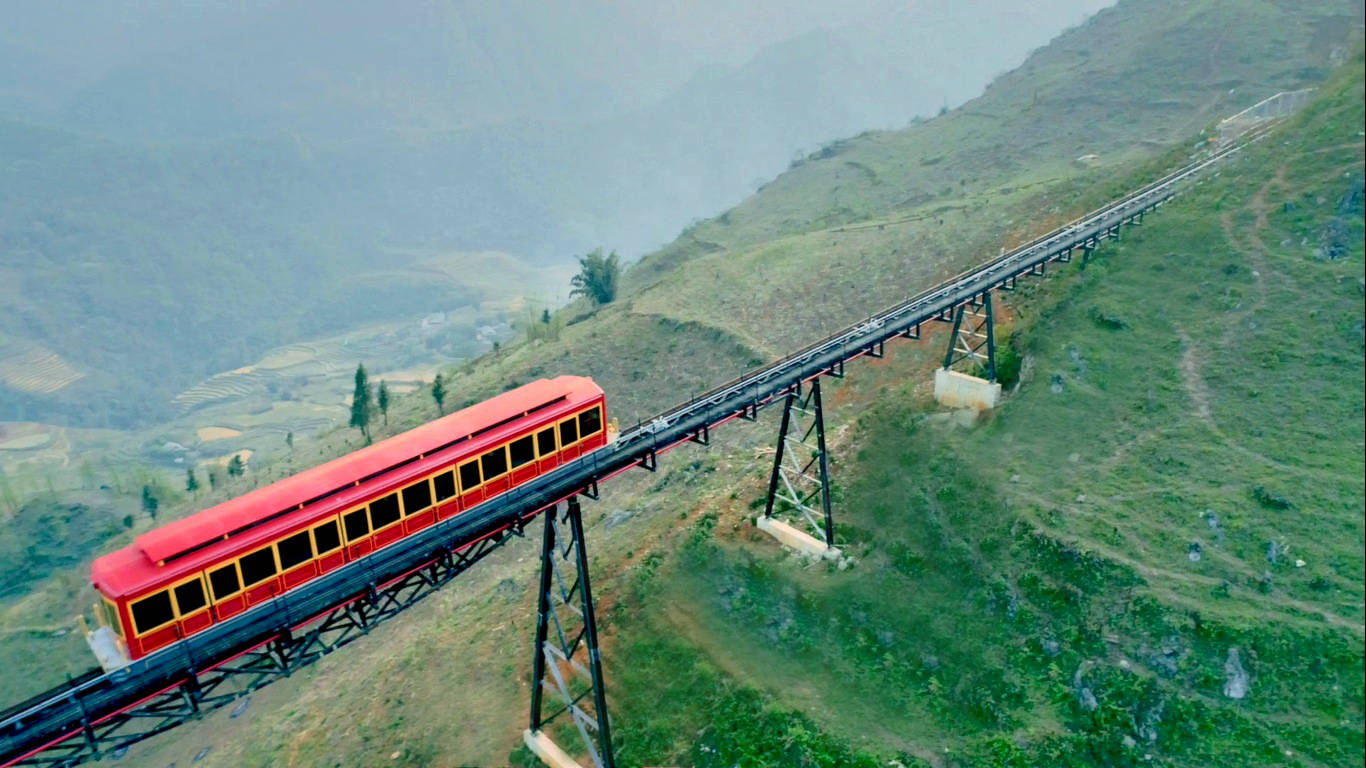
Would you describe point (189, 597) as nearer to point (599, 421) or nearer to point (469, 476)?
point (469, 476)

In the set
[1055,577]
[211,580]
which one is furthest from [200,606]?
[1055,577]

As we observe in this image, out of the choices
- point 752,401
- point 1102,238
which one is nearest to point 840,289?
point 1102,238

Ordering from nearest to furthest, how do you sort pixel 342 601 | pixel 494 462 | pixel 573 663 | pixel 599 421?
pixel 342 601
pixel 494 462
pixel 599 421
pixel 573 663

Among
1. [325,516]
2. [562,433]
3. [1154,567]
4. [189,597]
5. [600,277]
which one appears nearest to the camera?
[189,597]

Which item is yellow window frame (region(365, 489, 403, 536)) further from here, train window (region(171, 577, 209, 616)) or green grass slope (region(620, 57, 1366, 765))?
green grass slope (region(620, 57, 1366, 765))

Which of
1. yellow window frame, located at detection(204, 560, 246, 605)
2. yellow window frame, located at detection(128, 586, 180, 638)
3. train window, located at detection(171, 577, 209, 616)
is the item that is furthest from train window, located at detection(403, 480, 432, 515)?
yellow window frame, located at detection(128, 586, 180, 638)

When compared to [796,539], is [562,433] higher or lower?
higher
